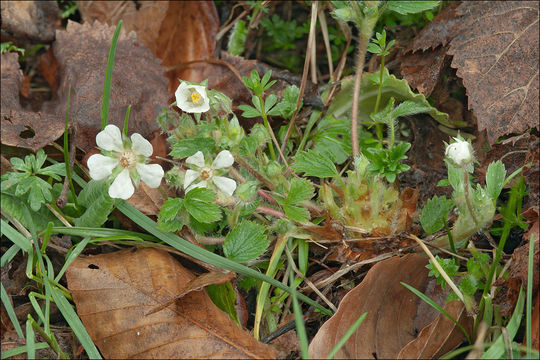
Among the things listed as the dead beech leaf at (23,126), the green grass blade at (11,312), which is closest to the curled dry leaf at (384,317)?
the green grass blade at (11,312)

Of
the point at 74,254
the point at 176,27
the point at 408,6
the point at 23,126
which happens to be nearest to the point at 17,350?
the point at 74,254

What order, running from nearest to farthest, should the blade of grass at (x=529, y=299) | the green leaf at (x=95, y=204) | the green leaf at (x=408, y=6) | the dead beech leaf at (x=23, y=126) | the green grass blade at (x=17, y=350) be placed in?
the blade of grass at (x=529, y=299) < the green grass blade at (x=17, y=350) < the green leaf at (x=95, y=204) < the green leaf at (x=408, y=6) < the dead beech leaf at (x=23, y=126)

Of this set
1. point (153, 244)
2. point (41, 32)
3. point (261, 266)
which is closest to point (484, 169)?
point (261, 266)

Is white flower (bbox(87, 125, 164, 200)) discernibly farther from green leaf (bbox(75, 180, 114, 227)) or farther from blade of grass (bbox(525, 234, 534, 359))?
blade of grass (bbox(525, 234, 534, 359))

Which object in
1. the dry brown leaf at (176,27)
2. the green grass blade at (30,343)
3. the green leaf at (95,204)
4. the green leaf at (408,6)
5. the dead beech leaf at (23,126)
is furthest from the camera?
the dry brown leaf at (176,27)

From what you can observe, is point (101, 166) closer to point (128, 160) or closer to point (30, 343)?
point (128, 160)

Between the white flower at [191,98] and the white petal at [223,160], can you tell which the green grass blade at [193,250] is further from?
the white flower at [191,98]

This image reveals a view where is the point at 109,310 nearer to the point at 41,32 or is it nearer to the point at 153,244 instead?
the point at 153,244
